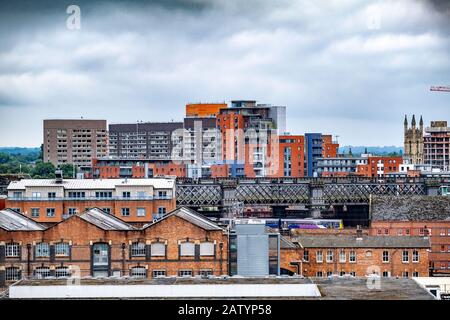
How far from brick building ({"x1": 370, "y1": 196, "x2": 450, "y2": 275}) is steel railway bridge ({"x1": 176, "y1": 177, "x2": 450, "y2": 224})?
23.8 feet

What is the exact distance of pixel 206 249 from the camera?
62.7 feet

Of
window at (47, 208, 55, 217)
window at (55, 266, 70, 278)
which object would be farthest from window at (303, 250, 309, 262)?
window at (47, 208, 55, 217)

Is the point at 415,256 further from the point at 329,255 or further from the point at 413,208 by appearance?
the point at 413,208

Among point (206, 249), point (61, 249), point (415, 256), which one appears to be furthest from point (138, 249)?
point (415, 256)

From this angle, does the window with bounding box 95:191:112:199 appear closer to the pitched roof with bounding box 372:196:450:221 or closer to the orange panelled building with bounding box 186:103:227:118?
the pitched roof with bounding box 372:196:450:221

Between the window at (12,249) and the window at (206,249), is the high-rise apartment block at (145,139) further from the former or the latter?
the window at (12,249)

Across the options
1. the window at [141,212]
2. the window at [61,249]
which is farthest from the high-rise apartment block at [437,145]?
the window at [61,249]

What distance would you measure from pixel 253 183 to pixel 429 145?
1129 inches

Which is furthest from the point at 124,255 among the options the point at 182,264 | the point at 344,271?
the point at 344,271

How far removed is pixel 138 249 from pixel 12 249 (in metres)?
2.70

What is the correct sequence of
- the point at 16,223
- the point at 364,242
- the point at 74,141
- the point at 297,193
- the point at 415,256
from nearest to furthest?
the point at 16,223, the point at 415,256, the point at 364,242, the point at 297,193, the point at 74,141
